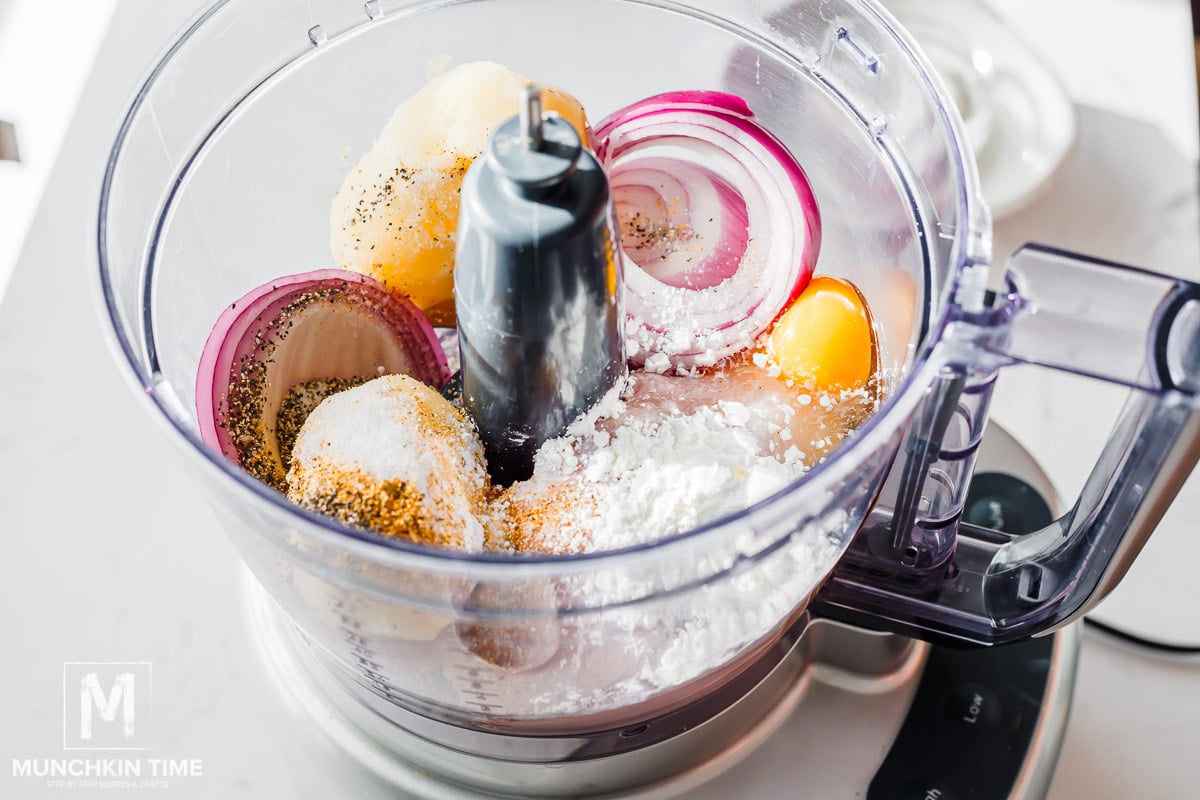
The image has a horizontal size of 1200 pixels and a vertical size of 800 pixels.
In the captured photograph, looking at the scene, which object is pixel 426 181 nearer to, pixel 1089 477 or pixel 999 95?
pixel 1089 477

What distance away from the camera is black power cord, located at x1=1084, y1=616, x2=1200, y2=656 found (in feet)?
1.99

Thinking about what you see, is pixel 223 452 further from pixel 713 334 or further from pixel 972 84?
pixel 972 84

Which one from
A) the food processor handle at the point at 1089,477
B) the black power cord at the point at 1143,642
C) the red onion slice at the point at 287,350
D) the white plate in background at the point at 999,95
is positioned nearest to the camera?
the food processor handle at the point at 1089,477

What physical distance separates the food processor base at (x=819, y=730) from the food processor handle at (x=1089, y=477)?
38 millimetres

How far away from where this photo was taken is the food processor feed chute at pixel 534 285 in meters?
0.42

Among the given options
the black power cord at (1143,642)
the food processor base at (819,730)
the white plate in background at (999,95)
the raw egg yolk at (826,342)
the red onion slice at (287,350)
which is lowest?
the food processor base at (819,730)

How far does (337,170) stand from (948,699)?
447 millimetres

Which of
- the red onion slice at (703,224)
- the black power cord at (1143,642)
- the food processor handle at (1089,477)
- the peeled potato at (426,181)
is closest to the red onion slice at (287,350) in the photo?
the peeled potato at (426,181)

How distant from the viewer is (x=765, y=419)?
512 millimetres

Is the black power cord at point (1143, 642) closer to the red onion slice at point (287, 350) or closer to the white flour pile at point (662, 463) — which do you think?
the white flour pile at point (662, 463)

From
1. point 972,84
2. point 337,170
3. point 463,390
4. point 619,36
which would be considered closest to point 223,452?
point 463,390

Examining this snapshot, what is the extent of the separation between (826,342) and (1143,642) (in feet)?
0.87

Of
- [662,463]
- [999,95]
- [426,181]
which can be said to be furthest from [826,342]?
[999,95]

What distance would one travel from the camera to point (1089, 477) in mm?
466
